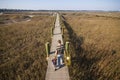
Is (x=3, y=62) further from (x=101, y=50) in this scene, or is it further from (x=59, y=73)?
(x=101, y=50)

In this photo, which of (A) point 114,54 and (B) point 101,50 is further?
(B) point 101,50

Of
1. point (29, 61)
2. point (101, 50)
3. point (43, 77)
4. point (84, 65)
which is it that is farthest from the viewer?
point (101, 50)

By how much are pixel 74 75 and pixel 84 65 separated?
7.36 ft

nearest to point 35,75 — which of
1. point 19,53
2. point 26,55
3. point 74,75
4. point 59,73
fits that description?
point 59,73

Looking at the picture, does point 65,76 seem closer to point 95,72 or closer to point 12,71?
point 95,72

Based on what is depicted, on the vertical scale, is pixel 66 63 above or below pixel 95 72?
above

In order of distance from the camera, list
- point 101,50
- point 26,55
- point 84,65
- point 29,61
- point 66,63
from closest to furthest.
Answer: point 66,63, point 84,65, point 29,61, point 26,55, point 101,50

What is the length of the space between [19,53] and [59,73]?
6.07m

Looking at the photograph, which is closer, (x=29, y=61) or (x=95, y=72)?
(x=95, y=72)

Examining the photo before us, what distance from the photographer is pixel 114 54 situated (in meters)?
13.0

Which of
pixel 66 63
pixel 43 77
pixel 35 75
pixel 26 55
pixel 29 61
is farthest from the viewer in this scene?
pixel 26 55

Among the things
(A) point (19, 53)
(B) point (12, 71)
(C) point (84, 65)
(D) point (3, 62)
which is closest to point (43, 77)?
(B) point (12, 71)

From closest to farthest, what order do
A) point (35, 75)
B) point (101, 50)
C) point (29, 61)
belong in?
point (35, 75), point (29, 61), point (101, 50)

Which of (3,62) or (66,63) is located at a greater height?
(66,63)
